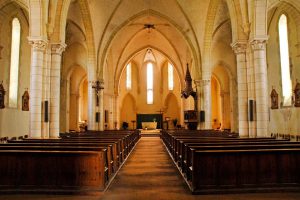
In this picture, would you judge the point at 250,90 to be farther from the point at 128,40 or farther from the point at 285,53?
the point at 128,40

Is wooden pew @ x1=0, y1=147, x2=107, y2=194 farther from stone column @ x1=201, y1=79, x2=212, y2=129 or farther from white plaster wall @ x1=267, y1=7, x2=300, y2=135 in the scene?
stone column @ x1=201, y1=79, x2=212, y2=129

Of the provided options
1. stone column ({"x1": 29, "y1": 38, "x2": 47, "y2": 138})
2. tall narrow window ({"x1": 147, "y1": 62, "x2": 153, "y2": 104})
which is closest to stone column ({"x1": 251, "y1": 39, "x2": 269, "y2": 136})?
stone column ({"x1": 29, "y1": 38, "x2": 47, "y2": 138})

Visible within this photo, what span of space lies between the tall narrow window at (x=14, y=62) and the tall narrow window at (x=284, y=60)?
702 inches

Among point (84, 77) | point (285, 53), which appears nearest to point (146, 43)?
point (84, 77)

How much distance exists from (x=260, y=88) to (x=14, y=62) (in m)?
15.3

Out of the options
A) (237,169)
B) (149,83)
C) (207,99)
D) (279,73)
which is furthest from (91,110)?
(149,83)

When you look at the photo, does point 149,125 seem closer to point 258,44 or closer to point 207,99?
point 207,99

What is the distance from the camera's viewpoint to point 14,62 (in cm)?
1891

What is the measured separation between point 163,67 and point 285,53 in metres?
26.1

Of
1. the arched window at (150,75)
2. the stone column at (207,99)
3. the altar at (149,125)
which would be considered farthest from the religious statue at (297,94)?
the arched window at (150,75)

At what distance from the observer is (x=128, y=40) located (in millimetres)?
32219

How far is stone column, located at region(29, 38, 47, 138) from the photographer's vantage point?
42.7 ft

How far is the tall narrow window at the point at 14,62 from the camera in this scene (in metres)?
18.7

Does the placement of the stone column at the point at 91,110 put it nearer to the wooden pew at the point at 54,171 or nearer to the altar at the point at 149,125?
the wooden pew at the point at 54,171
